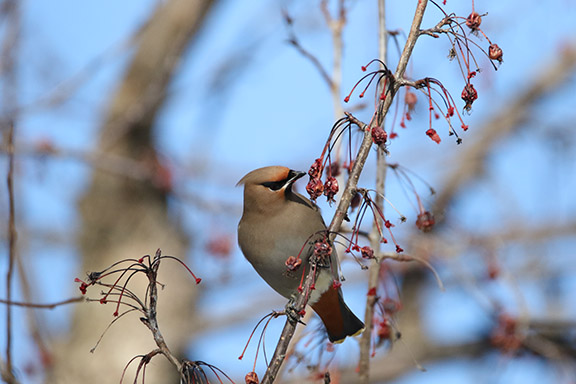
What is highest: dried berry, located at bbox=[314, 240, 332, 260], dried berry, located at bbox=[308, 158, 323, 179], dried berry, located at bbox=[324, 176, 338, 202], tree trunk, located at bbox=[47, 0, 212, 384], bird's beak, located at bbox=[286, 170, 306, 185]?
tree trunk, located at bbox=[47, 0, 212, 384]

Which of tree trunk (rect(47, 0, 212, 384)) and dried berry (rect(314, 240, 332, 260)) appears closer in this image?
dried berry (rect(314, 240, 332, 260))

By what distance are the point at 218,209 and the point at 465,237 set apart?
7.89 feet

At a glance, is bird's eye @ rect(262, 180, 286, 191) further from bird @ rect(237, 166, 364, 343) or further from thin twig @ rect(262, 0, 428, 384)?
thin twig @ rect(262, 0, 428, 384)

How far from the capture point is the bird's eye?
3600 mm

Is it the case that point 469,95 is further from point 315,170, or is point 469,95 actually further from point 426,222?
point 426,222

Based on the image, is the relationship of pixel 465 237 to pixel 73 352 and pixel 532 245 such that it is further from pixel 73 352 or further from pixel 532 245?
pixel 73 352

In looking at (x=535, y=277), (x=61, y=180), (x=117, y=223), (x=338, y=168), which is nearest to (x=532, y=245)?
(x=535, y=277)

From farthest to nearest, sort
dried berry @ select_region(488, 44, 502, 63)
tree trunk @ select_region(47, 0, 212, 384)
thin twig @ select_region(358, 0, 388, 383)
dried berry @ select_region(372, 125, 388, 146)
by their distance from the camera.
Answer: tree trunk @ select_region(47, 0, 212, 384) < thin twig @ select_region(358, 0, 388, 383) < dried berry @ select_region(488, 44, 502, 63) < dried berry @ select_region(372, 125, 388, 146)

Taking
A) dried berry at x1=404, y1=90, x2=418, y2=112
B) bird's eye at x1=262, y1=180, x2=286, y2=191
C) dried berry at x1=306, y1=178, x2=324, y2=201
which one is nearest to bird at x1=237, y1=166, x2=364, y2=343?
bird's eye at x1=262, y1=180, x2=286, y2=191

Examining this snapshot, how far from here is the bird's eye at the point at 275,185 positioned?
3.60m

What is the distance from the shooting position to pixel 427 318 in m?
10.7

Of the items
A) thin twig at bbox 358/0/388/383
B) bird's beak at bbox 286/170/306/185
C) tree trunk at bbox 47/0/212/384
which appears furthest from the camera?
tree trunk at bbox 47/0/212/384

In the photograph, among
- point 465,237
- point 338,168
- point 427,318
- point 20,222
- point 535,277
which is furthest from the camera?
point 427,318

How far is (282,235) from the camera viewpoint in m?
3.51
